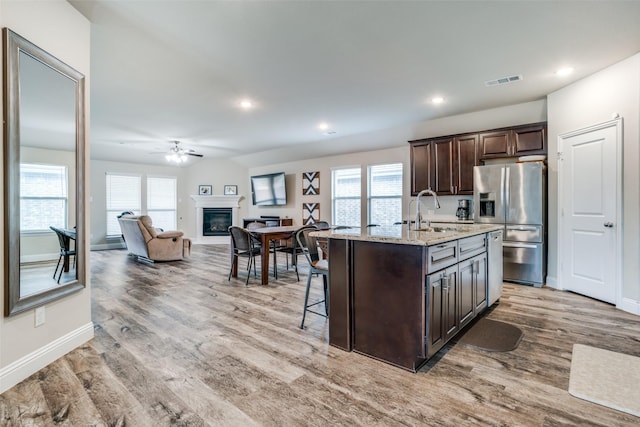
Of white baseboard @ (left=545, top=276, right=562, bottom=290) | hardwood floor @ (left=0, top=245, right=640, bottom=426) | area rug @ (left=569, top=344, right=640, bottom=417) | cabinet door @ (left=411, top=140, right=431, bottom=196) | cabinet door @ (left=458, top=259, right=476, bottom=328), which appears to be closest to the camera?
hardwood floor @ (left=0, top=245, right=640, bottom=426)

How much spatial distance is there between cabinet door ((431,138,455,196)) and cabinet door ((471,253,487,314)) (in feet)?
8.28

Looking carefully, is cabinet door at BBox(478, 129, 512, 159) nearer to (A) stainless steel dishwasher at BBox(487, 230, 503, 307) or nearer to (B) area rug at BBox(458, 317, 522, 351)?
(A) stainless steel dishwasher at BBox(487, 230, 503, 307)

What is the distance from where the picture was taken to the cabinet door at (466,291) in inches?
101

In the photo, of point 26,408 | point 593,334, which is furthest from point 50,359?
point 593,334

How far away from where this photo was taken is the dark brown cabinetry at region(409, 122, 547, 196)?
183 inches

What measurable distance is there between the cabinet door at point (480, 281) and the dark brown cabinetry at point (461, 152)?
245 centimetres

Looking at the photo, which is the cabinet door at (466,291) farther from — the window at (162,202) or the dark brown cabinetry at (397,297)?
the window at (162,202)

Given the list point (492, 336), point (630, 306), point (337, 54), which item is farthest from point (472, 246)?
point (337, 54)

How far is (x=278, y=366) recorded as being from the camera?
7.18 ft

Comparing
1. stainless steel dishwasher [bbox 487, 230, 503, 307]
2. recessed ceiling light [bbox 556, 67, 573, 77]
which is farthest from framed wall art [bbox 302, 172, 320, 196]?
recessed ceiling light [bbox 556, 67, 573, 77]

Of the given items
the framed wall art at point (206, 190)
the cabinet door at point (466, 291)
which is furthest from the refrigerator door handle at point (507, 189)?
the framed wall art at point (206, 190)

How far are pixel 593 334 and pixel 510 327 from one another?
65cm

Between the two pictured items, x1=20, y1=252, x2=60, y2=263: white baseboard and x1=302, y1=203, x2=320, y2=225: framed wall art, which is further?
x1=302, y1=203, x2=320, y2=225: framed wall art

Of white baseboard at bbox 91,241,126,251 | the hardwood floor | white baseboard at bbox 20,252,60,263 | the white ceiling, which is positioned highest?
the white ceiling
